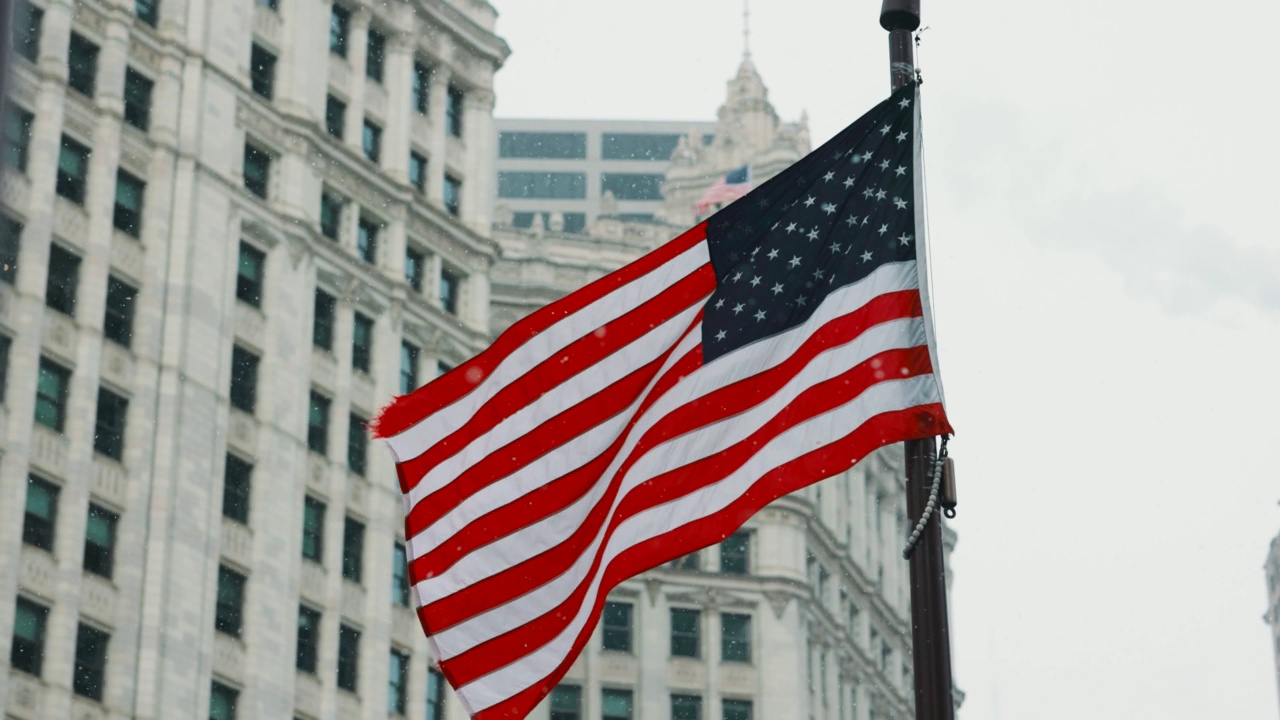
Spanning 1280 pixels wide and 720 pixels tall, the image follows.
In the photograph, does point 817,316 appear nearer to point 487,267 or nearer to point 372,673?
point 372,673

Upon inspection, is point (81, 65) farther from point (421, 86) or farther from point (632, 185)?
point (632, 185)

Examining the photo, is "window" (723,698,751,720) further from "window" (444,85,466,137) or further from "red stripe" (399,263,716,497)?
"red stripe" (399,263,716,497)

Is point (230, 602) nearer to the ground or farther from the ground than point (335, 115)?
nearer to the ground

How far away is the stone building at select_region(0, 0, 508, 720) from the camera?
185 feet

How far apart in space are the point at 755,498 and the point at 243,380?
50507 millimetres

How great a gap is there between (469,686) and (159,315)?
46.0 metres

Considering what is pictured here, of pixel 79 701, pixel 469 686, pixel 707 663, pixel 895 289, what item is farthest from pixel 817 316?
pixel 707 663

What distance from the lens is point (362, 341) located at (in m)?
70.4

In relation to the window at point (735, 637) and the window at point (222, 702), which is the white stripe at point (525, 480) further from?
the window at point (735, 637)

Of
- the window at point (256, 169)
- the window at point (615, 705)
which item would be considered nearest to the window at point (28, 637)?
the window at point (256, 169)

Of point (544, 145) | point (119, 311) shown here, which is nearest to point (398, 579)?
point (119, 311)

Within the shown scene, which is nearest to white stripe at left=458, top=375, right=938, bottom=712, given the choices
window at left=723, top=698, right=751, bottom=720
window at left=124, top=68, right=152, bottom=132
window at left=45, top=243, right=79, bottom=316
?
→ window at left=45, top=243, right=79, bottom=316

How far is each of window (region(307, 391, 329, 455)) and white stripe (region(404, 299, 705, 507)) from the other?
1954 inches

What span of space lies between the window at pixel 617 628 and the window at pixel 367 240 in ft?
62.5
